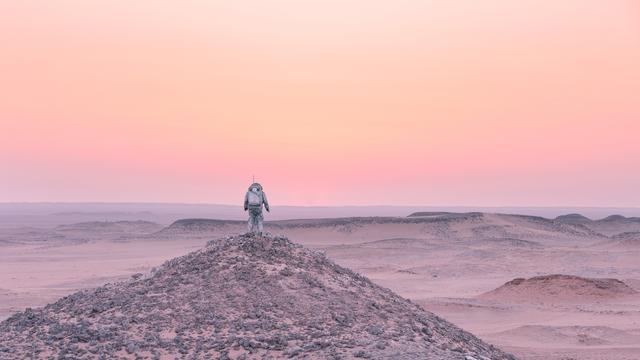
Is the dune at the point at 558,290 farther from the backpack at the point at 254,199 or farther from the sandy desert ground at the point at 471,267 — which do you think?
the backpack at the point at 254,199

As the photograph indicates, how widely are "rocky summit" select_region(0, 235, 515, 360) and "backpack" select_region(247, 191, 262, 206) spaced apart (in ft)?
3.07

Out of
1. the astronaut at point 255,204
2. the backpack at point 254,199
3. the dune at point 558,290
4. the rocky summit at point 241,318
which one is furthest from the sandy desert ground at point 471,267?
the backpack at point 254,199

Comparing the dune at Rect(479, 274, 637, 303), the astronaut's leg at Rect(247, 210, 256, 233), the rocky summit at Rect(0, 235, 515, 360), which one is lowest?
the dune at Rect(479, 274, 637, 303)

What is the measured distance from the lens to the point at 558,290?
28297 millimetres

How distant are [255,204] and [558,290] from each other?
16973mm

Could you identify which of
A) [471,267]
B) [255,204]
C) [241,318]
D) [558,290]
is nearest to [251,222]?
[255,204]

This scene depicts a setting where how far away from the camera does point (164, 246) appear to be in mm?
58312

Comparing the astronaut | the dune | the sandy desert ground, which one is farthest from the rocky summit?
the dune

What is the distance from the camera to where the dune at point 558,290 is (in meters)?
27.7

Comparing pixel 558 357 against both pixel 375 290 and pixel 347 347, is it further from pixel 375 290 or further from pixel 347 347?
pixel 347 347

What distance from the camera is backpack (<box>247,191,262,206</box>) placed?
49.5ft

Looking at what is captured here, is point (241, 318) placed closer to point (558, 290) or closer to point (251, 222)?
point (251, 222)

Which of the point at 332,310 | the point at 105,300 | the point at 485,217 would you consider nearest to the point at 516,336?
the point at 332,310

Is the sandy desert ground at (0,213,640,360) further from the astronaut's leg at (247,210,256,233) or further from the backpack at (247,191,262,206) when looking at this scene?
the backpack at (247,191,262,206)
